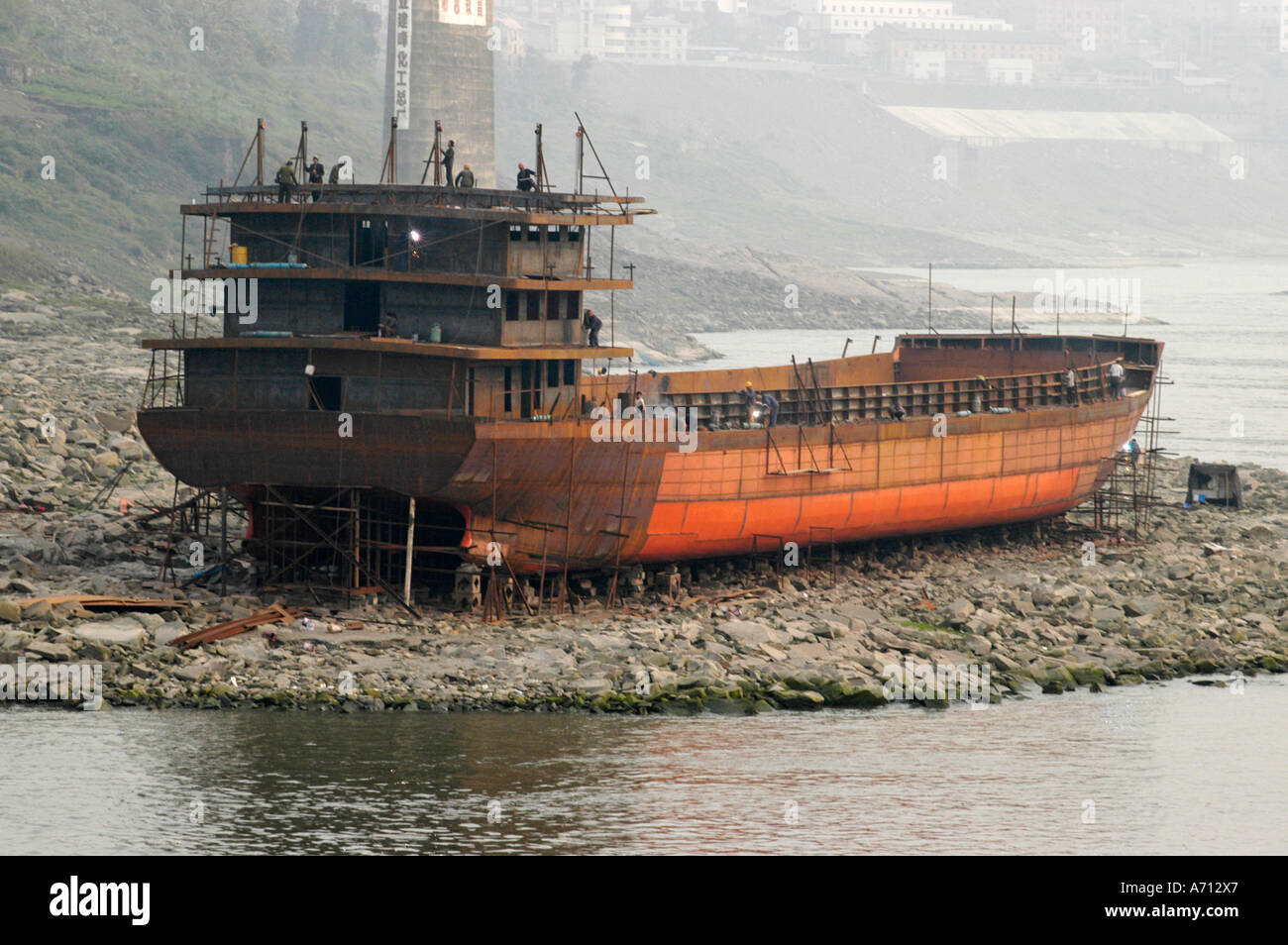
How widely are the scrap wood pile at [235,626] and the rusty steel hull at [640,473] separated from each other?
256 cm

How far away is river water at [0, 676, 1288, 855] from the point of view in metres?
31.0

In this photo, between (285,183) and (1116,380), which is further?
(1116,380)

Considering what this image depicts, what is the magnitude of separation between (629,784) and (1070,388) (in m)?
28.2

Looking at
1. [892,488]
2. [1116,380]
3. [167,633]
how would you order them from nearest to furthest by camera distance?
[167,633]
[892,488]
[1116,380]

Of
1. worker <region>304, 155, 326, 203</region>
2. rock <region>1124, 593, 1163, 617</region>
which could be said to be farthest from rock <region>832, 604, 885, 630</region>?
worker <region>304, 155, 326, 203</region>

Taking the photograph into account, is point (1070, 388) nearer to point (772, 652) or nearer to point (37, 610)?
point (772, 652)

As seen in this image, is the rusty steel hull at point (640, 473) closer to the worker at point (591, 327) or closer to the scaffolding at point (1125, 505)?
the worker at point (591, 327)

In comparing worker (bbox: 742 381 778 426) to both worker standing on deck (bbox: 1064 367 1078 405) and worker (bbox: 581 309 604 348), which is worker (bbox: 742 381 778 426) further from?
worker standing on deck (bbox: 1064 367 1078 405)

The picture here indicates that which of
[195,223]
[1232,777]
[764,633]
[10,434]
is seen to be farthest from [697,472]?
[195,223]

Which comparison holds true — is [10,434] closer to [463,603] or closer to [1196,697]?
[463,603]

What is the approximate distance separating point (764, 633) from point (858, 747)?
504 centimetres

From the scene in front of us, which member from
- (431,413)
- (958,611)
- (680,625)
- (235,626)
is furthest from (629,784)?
(958,611)

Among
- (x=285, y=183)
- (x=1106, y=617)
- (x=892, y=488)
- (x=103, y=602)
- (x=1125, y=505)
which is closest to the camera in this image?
(x=103, y=602)

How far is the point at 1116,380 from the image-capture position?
60.3 meters
